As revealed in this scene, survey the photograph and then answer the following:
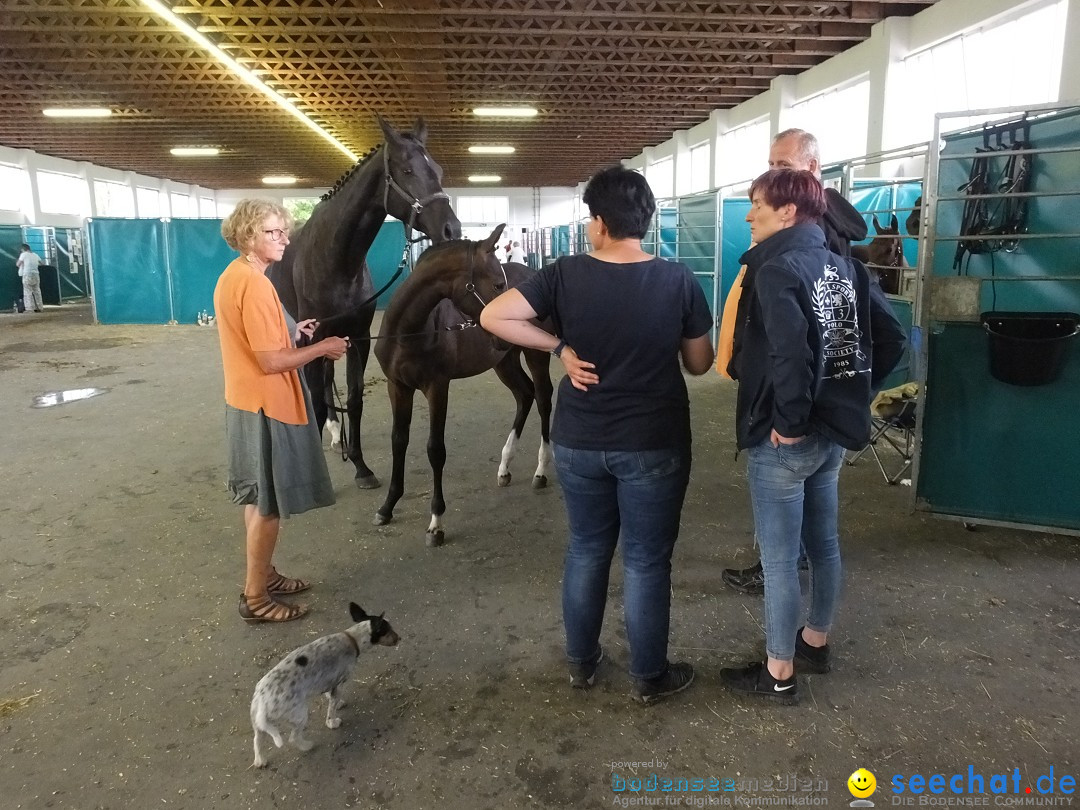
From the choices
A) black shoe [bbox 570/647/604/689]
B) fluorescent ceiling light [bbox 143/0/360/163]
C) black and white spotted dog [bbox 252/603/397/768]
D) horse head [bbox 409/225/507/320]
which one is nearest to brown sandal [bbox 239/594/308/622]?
black and white spotted dog [bbox 252/603/397/768]

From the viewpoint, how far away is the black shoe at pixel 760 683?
2.33 metres

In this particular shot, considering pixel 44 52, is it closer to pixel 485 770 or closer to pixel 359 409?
pixel 359 409

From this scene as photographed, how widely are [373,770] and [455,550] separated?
1591mm

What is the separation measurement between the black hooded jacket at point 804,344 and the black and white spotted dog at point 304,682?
4.71 feet

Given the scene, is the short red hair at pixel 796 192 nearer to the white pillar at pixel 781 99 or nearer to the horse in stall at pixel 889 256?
the horse in stall at pixel 889 256

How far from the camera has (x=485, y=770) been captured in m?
2.06

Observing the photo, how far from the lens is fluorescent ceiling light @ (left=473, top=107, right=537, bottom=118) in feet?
48.5

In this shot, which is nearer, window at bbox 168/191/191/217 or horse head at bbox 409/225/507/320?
horse head at bbox 409/225/507/320

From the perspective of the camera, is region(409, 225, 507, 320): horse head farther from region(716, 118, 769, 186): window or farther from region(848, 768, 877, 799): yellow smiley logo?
region(716, 118, 769, 186): window

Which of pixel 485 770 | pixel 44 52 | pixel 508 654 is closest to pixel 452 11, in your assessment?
pixel 44 52

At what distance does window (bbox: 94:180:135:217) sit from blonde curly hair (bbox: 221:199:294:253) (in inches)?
1037

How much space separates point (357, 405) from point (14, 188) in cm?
2190

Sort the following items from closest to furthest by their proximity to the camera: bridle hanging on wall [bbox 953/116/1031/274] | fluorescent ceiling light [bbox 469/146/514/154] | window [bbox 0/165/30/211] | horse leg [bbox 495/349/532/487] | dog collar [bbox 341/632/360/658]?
dog collar [bbox 341/632/360/658] < bridle hanging on wall [bbox 953/116/1031/274] < horse leg [bbox 495/349/532/487] < window [bbox 0/165/30/211] < fluorescent ceiling light [bbox 469/146/514/154]

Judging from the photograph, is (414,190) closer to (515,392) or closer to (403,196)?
(403,196)
